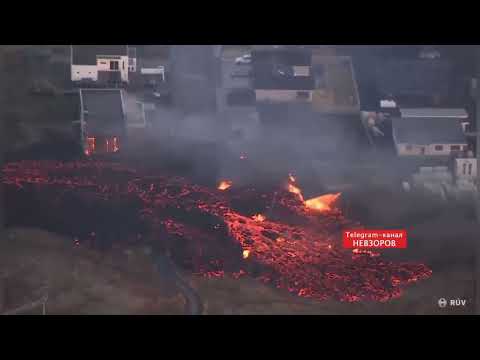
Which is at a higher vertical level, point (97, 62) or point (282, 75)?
point (97, 62)

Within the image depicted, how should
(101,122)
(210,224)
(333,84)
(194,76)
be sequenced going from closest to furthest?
(210,224) < (101,122) < (194,76) < (333,84)

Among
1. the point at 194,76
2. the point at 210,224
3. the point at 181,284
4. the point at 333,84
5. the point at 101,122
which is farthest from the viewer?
Answer: the point at 333,84

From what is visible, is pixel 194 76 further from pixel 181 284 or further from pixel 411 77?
pixel 411 77

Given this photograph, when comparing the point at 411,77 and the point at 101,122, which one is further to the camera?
the point at 411,77

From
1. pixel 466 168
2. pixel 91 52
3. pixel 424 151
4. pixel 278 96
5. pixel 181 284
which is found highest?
pixel 91 52

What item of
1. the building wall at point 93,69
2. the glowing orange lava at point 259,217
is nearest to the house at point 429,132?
the glowing orange lava at point 259,217

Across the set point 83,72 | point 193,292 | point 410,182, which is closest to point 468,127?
point 410,182

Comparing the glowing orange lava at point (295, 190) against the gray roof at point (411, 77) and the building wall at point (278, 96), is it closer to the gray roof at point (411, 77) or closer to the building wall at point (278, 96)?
the building wall at point (278, 96)

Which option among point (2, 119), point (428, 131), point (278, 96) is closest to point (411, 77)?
point (428, 131)
